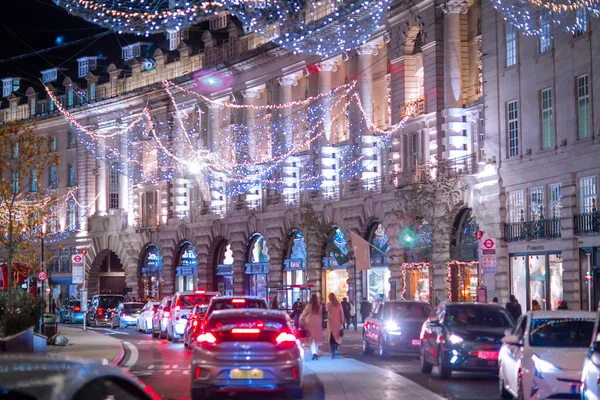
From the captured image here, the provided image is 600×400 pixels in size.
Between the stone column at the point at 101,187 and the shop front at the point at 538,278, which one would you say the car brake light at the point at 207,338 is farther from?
the stone column at the point at 101,187

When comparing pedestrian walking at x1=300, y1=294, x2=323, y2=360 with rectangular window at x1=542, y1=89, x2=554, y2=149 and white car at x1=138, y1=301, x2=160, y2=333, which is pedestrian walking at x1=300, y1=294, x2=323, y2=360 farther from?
white car at x1=138, y1=301, x2=160, y2=333

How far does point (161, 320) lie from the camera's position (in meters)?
43.6

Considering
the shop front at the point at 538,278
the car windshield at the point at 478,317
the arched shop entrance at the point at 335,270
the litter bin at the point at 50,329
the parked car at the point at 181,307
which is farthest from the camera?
the arched shop entrance at the point at 335,270

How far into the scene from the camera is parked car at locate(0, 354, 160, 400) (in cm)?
448

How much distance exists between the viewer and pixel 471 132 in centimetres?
4800

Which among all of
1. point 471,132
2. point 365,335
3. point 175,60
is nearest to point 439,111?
point 471,132

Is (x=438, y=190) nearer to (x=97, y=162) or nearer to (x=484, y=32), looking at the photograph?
(x=484, y=32)

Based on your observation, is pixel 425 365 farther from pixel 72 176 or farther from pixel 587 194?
pixel 72 176

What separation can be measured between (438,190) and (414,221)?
1.69 m

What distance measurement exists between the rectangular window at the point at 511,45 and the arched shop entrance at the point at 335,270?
16.9 m

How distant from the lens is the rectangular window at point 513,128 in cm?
4334

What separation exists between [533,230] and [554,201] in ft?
5.65

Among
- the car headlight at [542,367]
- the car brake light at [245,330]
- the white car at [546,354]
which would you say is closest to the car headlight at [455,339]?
the white car at [546,354]

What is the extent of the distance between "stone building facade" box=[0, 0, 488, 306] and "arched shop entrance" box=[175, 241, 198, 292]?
119mm
